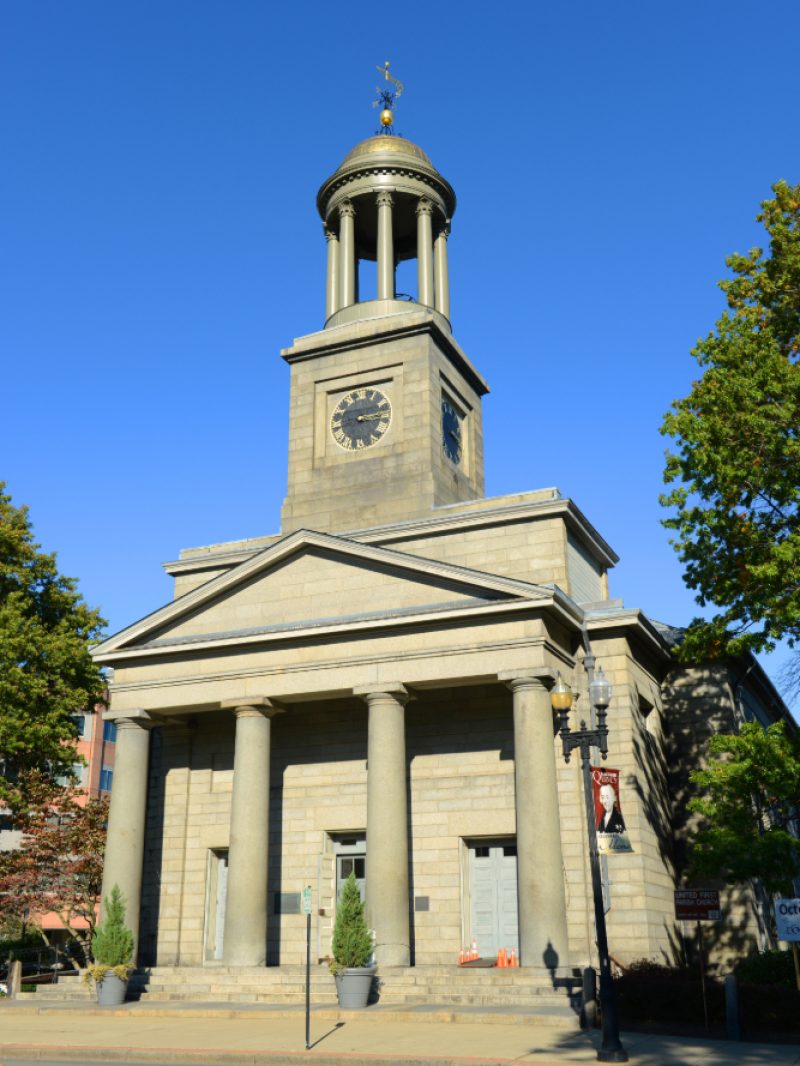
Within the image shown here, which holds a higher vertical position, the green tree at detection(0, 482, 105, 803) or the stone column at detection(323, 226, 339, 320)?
the stone column at detection(323, 226, 339, 320)

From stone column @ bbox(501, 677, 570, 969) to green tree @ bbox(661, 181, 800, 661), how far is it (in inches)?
149

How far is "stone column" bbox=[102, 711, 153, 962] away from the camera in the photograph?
27.1m

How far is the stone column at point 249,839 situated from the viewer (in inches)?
995

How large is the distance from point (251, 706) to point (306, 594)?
327 cm

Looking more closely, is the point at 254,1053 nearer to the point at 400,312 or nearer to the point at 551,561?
the point at 551,561

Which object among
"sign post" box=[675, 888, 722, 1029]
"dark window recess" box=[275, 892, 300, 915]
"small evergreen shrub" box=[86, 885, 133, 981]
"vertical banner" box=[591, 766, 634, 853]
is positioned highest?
"vertical banner" box=[591, 766, 634, 853]

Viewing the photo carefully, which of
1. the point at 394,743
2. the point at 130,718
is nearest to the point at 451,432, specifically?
the point at 394,743

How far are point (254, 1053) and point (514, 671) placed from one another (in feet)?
36.1

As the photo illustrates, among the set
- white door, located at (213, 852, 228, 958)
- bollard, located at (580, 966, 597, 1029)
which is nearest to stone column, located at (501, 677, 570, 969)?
bollard, located at (580, 966, 597, 1029)

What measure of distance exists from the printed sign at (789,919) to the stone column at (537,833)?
6952 mm

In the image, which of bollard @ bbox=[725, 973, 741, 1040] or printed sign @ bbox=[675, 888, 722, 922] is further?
printed sign @ bbox=[675, 888, 722, 922]

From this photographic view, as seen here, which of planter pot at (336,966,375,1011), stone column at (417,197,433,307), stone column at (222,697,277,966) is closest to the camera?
planter pot at (336,966,375,1011)

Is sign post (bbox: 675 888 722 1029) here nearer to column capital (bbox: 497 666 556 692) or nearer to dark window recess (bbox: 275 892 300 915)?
column capital (bbox: 497 666 556 692)

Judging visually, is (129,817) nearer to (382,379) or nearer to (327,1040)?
(327,1040)
